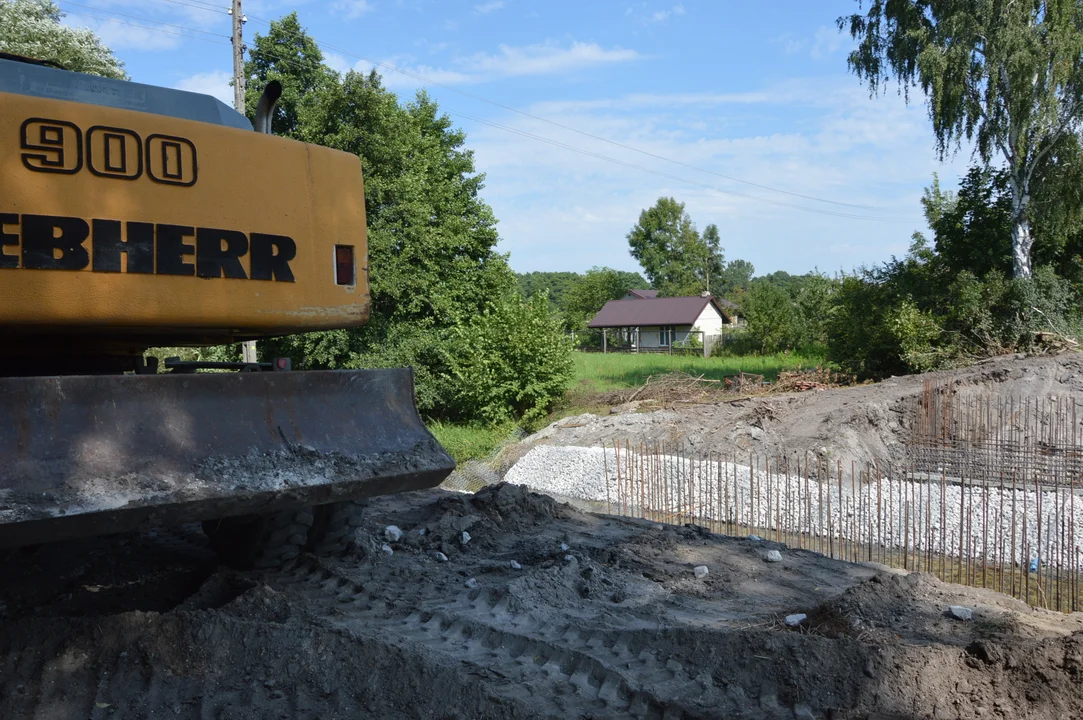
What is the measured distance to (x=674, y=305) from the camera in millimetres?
53469

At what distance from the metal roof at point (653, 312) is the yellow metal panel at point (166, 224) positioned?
47.5 meters

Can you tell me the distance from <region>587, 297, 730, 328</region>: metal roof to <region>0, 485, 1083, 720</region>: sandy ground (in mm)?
45767

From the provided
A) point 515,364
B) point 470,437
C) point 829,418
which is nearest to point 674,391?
point 515,364

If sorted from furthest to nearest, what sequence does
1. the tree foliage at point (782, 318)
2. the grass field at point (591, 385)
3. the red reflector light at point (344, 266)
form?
the tree foliage at point (782, 318)
the grass field at point (591, 385)
the red reflector light at point (344, 266)

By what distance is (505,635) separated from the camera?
4.30m

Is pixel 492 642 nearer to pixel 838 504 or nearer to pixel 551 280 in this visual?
pixel 838 504

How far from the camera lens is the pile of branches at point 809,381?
65.2 ft

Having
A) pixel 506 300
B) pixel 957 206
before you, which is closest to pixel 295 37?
pixel 506 300

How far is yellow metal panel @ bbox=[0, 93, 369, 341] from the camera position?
10.2 feet

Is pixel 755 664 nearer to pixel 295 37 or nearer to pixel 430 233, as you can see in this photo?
pixel 430 233

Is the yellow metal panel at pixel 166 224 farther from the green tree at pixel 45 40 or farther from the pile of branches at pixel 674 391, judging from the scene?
the green tree at pixel 45 40

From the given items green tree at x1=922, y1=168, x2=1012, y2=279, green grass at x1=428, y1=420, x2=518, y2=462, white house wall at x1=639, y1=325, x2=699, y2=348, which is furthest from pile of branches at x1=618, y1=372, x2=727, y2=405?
white house wall at x1=639, y1=325, x2=699, y2=348

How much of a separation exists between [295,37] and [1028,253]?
19558 millimetres

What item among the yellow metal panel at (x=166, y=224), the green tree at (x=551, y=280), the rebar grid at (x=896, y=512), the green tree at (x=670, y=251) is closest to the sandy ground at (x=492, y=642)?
the yellow metal panel at (x=166, y=224)
